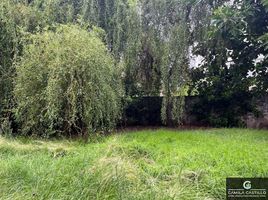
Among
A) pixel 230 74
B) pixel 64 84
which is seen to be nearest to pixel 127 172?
pixel 64 84

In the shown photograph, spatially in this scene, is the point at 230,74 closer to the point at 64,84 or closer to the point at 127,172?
the point at 64,84

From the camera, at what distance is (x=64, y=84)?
279 inches

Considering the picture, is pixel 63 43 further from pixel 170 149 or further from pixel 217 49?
pixel 217 49

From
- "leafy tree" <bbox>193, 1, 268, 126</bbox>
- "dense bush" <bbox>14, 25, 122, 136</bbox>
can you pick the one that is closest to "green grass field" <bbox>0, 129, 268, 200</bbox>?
"dense bush" <bbox>14, 25, 122, 136</bbox>

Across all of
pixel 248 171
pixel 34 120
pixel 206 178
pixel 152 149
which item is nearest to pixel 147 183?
pixel 206 178

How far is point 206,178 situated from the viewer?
4035 mm

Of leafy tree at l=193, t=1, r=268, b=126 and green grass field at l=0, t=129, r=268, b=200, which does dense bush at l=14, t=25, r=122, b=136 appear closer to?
green grass field at l=0, t=129, r=268, b=200

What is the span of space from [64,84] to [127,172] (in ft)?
12.0

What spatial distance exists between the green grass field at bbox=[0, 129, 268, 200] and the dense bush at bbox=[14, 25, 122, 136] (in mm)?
1412

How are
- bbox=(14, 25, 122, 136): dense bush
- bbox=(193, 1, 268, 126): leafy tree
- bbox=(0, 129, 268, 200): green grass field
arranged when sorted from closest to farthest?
bbox=(0, 129, 268, 200): green grass field, bbox=(14, 25, 122, 136): dense bush, bbox=(193, 1, 268, 126): leafy tree

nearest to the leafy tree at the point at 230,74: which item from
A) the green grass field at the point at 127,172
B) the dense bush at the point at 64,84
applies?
the dense bush at the point at 64,84

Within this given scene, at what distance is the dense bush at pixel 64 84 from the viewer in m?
6.93

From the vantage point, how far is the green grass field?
3.53m

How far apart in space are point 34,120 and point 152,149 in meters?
2.84
